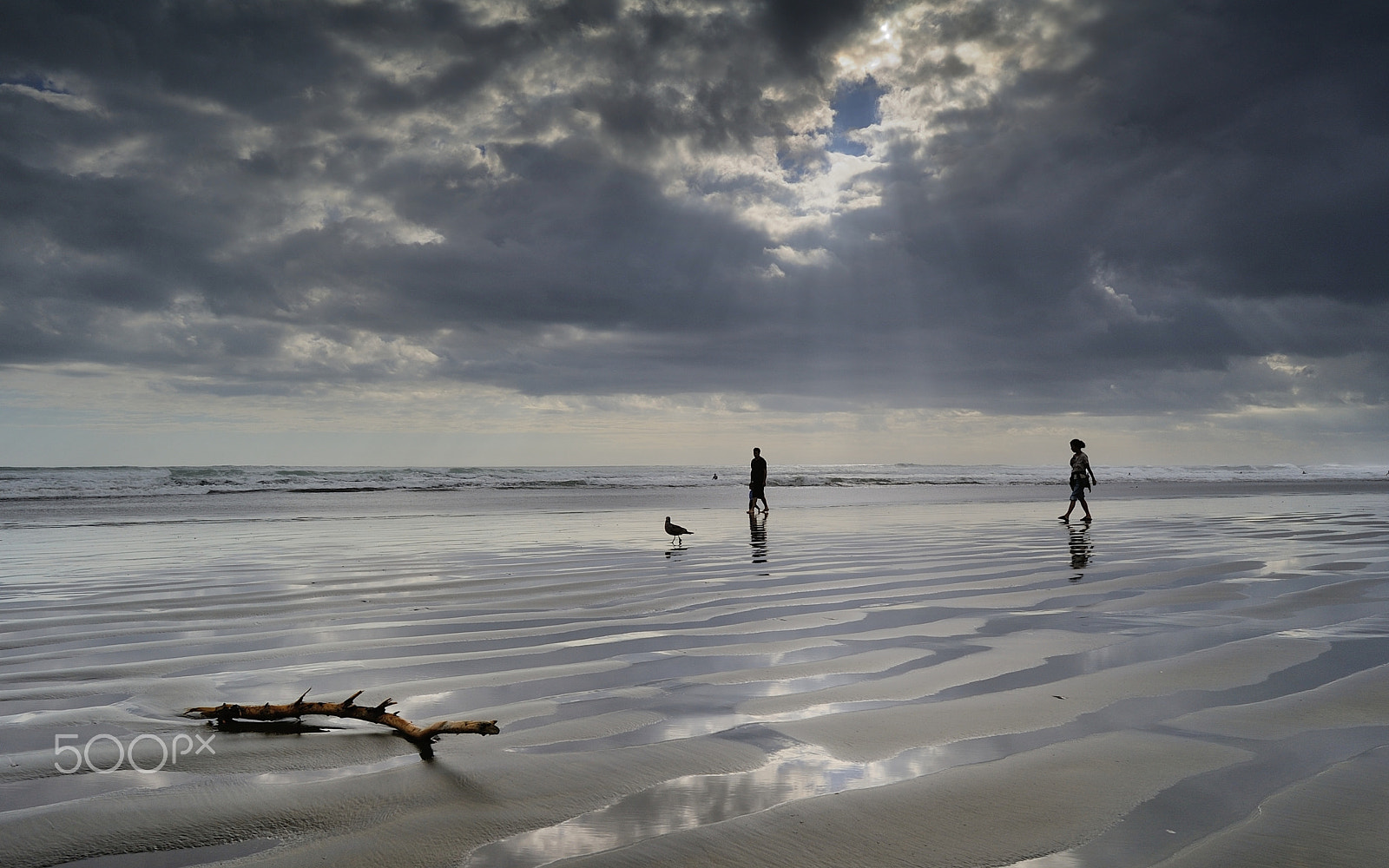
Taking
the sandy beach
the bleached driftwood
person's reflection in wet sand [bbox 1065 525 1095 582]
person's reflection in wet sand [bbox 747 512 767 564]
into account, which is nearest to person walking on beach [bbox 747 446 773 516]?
person's reflection in wet sand [bbox 747 512 767 564]

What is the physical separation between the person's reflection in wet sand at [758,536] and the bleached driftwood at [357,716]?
6.99 metres

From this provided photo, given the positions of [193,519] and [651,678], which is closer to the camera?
[651,678]

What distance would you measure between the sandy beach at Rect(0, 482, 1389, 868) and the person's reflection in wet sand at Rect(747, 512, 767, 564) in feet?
4.67

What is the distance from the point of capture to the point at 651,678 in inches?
165

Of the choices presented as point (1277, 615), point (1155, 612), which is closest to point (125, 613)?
point (1155, 612)

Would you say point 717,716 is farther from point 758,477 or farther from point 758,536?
point 758,477

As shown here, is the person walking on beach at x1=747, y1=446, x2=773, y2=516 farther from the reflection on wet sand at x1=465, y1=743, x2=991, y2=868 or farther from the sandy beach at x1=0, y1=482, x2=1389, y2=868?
the reflection on wet sand at x1=465, y1=743, x2=991, y2=868

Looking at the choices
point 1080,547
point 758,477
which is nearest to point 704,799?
point 1080,547

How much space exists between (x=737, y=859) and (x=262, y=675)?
3539 millimetres

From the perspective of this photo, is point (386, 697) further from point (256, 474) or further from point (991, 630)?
point (256, 474)

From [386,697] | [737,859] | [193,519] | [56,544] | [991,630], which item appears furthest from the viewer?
[193,519]

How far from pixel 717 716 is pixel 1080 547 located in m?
9.67

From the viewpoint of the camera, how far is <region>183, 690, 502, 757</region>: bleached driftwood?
9.80ft

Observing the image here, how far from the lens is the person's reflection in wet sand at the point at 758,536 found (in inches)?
412
